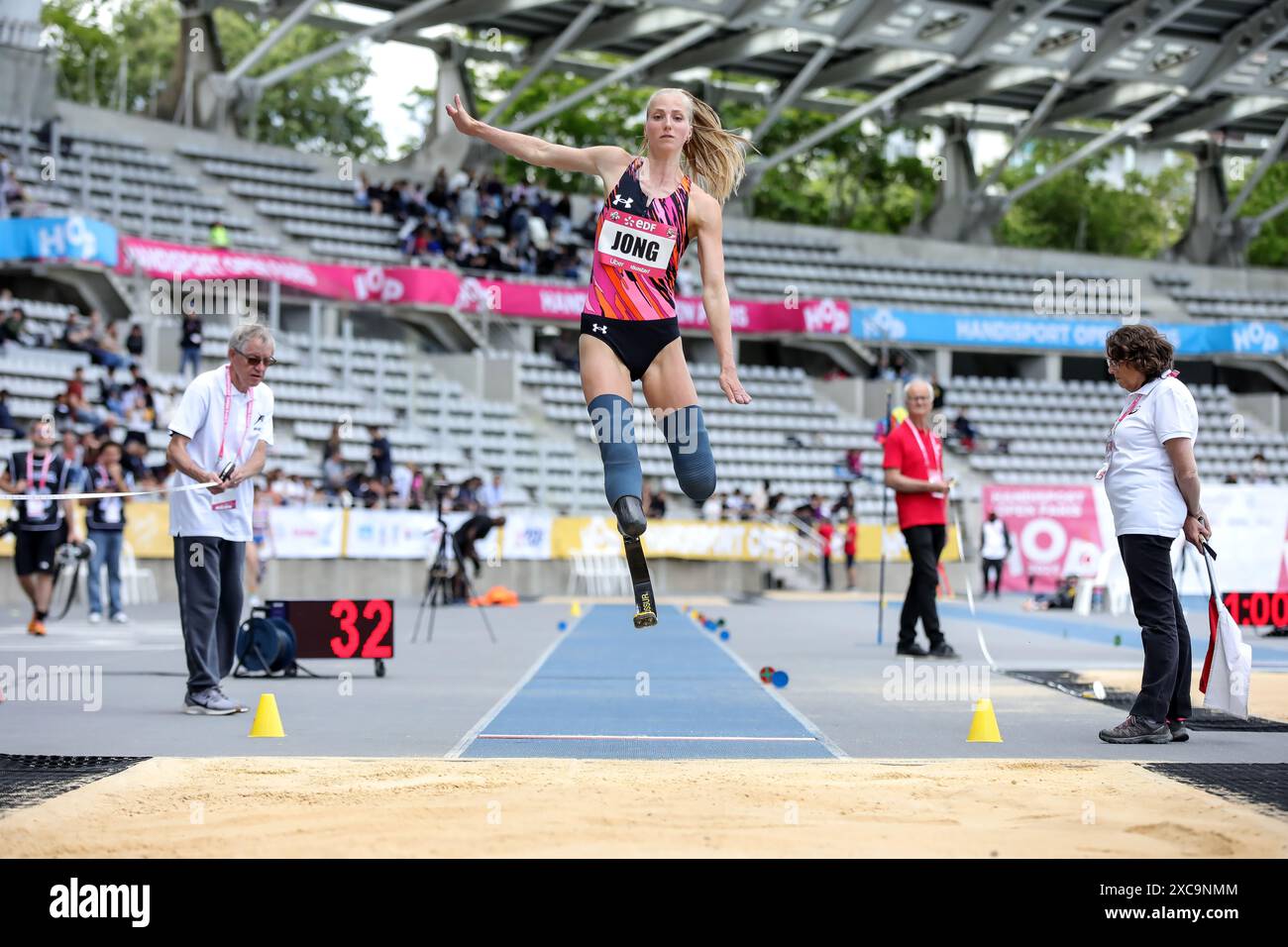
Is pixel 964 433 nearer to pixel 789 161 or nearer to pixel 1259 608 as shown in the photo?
pixel 1259 608

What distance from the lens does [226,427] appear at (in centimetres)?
777

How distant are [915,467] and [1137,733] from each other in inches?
218

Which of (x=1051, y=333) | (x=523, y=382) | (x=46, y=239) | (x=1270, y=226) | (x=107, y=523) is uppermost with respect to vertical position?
(x=1270, y=226)

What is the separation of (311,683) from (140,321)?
18.5 metres

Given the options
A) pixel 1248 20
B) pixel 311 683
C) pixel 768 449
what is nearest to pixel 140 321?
pixel 768 449

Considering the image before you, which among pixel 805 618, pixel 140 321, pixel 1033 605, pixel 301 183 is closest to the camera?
pixel 805 618

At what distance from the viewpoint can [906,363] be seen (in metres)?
38.9

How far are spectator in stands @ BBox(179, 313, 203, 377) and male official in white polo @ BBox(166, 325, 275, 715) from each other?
60.2 ft

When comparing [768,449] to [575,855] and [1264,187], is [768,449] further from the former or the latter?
[1264,187]

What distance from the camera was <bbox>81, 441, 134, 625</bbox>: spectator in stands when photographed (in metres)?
15.2

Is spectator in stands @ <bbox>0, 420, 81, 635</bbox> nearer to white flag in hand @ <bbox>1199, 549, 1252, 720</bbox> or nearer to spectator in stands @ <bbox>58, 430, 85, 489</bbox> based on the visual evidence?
spectator in stands @ <bbox>58, 430, 85, 489</bbox>

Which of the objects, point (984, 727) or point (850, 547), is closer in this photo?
point (984, 727)

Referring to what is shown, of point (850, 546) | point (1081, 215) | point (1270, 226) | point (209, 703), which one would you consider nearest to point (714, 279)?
point (209, 703)

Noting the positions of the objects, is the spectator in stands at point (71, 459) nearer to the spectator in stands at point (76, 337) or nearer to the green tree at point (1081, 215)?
the spectator in stands at point (76, 337)
